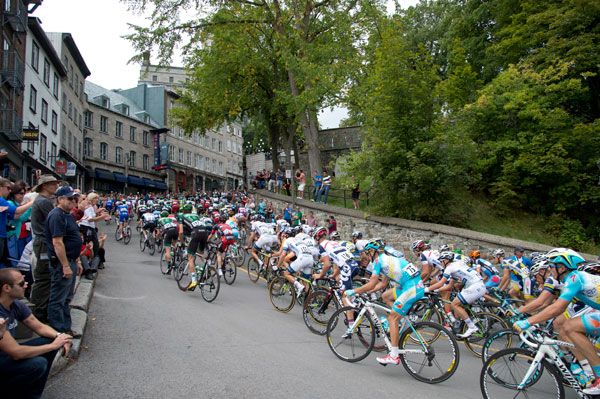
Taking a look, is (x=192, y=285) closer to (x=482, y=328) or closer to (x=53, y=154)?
(x=482, y=328)

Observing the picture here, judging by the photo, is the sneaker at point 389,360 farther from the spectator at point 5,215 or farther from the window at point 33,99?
the window at point 33,99

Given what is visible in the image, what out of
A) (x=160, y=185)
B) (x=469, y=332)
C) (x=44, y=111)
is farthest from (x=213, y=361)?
(x=160, y=185)

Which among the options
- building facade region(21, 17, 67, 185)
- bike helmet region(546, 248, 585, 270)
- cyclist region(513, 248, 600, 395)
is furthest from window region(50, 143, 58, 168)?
cyclist region(513, 248, 600, 395)

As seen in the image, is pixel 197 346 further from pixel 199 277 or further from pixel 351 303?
pixel 199 277

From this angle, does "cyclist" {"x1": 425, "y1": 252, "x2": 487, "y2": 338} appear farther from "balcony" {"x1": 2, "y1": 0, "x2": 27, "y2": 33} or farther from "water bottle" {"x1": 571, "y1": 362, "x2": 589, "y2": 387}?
"balcony" {"x1": 2, "y1": 0, "x2": 27, "y2": 33}

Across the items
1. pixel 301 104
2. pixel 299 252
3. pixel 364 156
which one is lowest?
pixel 299 252

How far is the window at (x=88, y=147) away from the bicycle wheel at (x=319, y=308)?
159 ft

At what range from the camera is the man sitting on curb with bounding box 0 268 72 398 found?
13.7 feet

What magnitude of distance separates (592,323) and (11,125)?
2987 centimetres

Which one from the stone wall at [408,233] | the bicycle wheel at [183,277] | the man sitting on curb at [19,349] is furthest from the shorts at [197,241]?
the stone wall at [408,233]

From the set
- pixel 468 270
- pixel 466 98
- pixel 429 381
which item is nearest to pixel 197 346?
pixel 429 381

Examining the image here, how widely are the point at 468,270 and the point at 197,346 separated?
5226 millimetres

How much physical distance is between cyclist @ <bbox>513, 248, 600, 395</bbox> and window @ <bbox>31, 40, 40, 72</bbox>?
36492 millimetres

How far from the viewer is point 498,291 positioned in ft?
33.9
